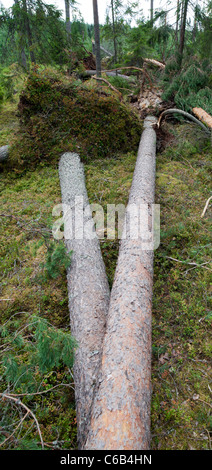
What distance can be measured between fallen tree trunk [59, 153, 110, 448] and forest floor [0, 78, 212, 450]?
24 cm

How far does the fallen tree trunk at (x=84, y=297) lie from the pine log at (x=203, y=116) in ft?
13.7

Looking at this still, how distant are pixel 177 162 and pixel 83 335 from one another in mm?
5514

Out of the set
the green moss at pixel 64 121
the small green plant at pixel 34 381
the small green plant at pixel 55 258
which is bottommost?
the small green plant at pixel 34 381

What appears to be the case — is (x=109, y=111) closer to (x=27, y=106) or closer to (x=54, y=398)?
(x=27, y=106)

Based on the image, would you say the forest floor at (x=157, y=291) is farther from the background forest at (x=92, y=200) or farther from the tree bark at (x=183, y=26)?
the tree bark at (x=183, y=26)

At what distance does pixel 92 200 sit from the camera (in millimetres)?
5238

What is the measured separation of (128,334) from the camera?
2242mm

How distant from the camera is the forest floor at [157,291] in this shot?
2.16m

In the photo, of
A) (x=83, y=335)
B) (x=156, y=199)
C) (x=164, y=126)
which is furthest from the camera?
(x=164, y=126)

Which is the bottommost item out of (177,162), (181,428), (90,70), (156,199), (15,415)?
(181,428)

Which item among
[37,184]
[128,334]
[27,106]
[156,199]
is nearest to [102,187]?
[156,199]

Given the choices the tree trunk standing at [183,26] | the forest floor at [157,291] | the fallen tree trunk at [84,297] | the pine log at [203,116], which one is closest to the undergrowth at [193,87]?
the pine log at [203,116]

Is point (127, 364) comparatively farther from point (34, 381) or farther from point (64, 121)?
point (64, 121)

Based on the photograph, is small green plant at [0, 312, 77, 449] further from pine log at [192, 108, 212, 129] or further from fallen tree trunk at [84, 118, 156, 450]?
pine log at [192, 108, 212, 129]
